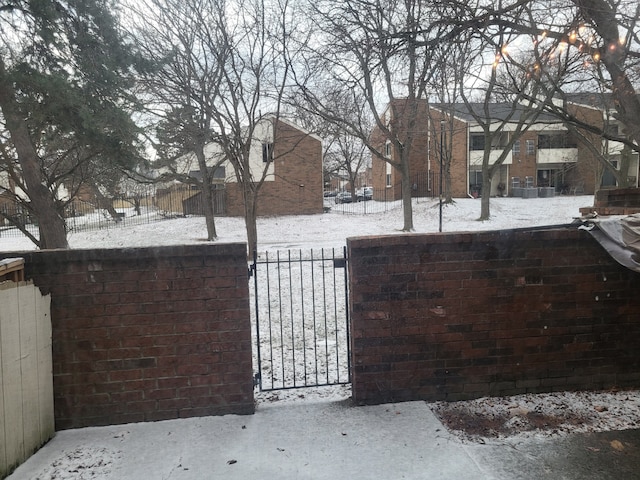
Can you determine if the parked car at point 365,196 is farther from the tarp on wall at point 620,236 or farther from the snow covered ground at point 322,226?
the tarp on wall at point 620,236

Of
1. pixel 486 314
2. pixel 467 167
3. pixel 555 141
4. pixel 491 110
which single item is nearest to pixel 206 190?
pixel 486 314

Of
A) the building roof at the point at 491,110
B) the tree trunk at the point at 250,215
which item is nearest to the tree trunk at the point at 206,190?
the tree trunk at the point at 250,215

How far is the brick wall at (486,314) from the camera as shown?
13.4ft

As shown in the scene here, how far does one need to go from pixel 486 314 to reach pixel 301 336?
284cm

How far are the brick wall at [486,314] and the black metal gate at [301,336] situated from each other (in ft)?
1.18

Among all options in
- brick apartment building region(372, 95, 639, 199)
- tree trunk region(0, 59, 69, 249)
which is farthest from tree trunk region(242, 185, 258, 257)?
brick apartment building region(372, 95, 639, 199)

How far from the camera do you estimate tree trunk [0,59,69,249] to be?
876 centimetres

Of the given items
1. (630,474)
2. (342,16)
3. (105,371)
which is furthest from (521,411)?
(342,16)

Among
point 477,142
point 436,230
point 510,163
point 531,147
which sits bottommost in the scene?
point 436,230

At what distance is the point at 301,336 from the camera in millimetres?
6309

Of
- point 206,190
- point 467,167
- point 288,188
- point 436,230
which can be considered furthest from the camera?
point 467,167

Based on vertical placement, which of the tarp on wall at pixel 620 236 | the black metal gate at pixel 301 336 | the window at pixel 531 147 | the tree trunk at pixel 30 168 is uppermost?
the window at pixel 531 147

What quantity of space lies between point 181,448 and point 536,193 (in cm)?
3798

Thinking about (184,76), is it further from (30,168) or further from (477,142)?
(477,142)
